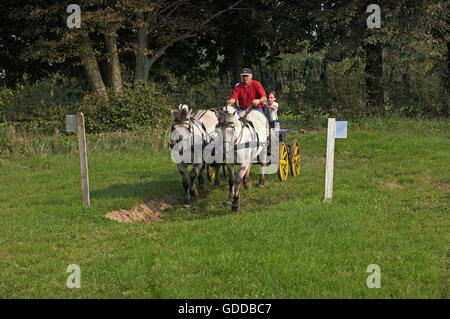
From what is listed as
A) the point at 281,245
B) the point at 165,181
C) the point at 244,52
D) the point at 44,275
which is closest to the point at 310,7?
the point at 244,52

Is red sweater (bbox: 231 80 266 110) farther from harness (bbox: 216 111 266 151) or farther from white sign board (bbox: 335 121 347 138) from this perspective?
white sign board (bbox: 335 121 347 138)

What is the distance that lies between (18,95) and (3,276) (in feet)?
57.7

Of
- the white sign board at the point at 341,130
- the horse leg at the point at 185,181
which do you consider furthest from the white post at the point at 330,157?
the horse leg at the point at 185,181

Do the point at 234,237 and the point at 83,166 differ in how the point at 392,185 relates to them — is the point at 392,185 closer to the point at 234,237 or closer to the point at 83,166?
the point at 234,237

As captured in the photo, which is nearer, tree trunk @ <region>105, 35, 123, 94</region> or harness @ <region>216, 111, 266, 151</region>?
harness @ <region>216, 111, 266, 151</region>

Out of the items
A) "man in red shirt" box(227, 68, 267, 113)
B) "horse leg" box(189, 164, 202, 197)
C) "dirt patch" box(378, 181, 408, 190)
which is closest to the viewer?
"horse leg" box(189, 164, 202, 197)

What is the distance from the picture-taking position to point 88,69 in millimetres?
22391

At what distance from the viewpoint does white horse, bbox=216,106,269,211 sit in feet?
30.7

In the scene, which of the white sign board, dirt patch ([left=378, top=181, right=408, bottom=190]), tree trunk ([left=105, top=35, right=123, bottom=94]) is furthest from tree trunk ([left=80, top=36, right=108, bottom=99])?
the white sign board

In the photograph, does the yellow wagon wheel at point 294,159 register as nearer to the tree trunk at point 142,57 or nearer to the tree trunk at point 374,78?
the tree trunk at point 374,78

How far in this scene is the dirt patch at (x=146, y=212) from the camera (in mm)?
9586

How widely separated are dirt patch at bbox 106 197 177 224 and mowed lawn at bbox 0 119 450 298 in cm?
15

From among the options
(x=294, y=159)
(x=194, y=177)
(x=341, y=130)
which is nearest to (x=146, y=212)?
(x=194, y=177)

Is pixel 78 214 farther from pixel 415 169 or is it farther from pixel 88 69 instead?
pixel 88 69
